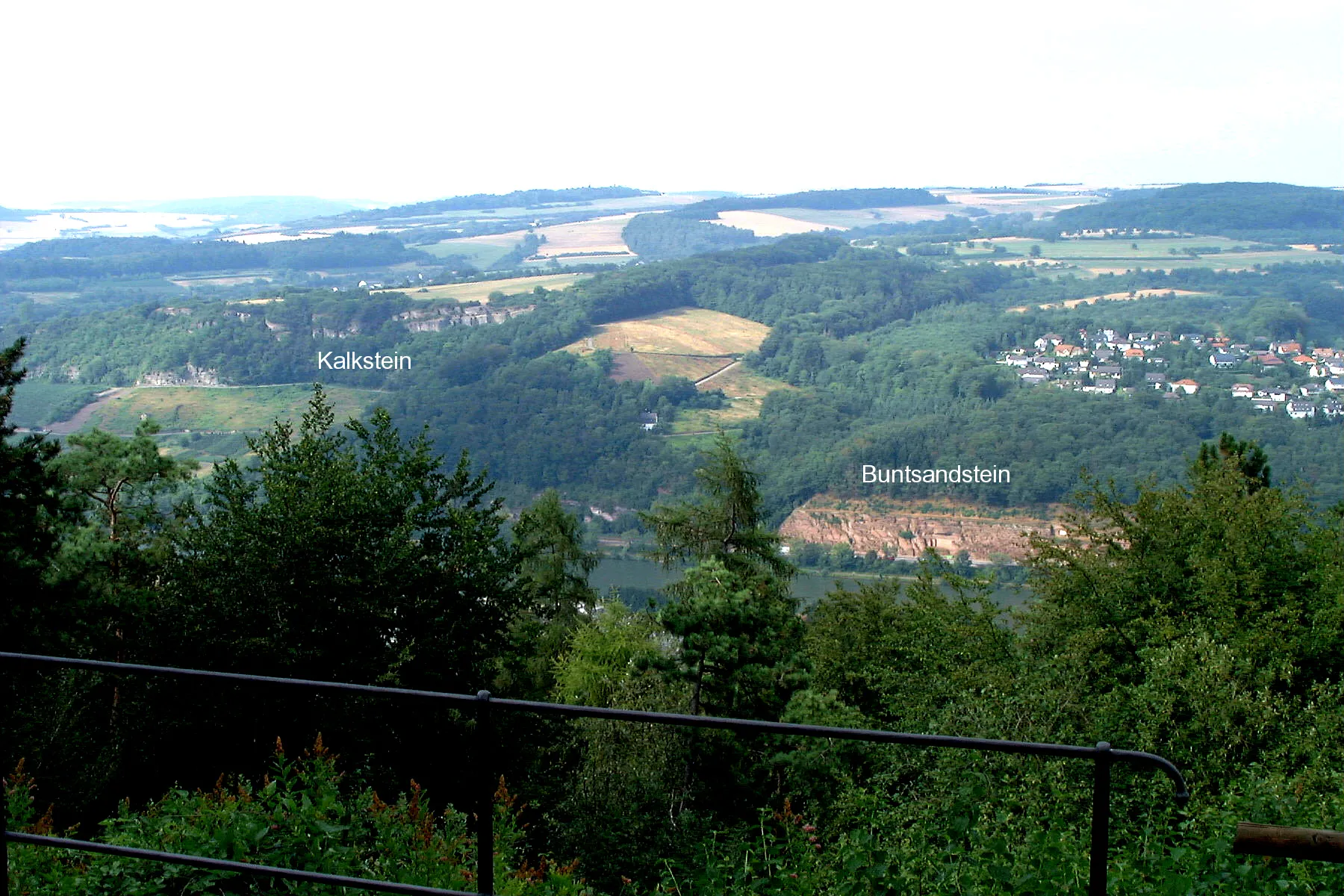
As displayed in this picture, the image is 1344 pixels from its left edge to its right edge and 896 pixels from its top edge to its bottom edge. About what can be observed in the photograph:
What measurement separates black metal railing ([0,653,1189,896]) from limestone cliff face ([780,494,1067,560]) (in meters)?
79.1

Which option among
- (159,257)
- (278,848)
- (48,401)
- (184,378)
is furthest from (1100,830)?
(159,257)

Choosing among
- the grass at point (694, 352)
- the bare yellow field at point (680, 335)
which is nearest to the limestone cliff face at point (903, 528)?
the grass at point (694, 352)

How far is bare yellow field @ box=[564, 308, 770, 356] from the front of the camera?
135 meters

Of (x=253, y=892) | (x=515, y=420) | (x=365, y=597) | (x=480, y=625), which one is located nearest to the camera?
(x=253, y=892)

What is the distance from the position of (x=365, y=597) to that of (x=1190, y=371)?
436ft

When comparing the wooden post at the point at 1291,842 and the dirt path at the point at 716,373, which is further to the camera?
the dirt path at the point at 716,373

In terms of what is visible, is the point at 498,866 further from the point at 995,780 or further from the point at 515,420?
the point at 515,420

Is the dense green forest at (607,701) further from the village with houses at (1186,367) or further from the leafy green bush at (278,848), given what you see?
the village with houses at (1186,367)

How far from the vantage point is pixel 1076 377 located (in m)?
130

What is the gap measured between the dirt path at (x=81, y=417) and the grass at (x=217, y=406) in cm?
27

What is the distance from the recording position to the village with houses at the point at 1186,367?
11619 centimetres

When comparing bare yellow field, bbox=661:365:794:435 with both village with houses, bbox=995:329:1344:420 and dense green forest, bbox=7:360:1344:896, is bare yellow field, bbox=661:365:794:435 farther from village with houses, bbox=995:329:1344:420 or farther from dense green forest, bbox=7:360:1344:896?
dense green forest, bbox=7:360:1344:896

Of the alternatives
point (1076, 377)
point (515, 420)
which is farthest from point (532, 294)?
point (1076, 377)

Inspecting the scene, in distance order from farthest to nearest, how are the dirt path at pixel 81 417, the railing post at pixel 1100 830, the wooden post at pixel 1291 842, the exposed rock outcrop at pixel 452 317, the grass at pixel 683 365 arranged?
the exposed rock outcrop at pixel 452 317 → the grass at pixel 683 365 → the dirt path at pixel 81 417 → the railing post at pixel 1100 830 → the wooden post at pixel 1291 842
